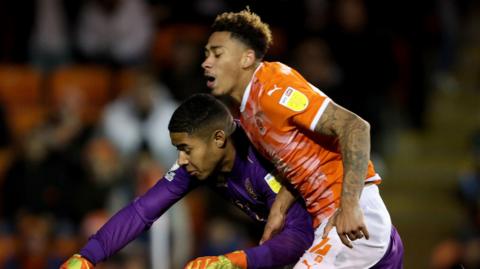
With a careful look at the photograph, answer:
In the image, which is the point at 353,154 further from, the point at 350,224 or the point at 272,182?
the point at 272,182

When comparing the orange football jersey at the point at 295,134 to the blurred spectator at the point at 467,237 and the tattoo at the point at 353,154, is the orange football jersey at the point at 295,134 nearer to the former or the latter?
the tattoo at the point at 353,154

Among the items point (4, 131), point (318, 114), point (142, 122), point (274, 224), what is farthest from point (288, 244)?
point (4, 131)

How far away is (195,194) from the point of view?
9.18m

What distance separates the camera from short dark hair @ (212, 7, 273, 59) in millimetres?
4996

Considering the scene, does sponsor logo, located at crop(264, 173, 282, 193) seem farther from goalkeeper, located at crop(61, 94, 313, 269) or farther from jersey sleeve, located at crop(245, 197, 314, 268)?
jersey sleeve, located at crop(245, 197, 314, 268)

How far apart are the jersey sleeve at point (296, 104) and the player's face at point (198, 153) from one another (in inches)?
14.4

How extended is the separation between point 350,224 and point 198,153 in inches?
34.0

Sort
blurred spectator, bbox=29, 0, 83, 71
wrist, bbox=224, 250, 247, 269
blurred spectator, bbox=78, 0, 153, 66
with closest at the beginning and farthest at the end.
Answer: wrist, bbox=224, 250, 247, 269 → blurred spectator, bbox=78, 0, 153, 66 → blurred spectator, bbox=29, 0, 83, 71

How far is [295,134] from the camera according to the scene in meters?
4.80

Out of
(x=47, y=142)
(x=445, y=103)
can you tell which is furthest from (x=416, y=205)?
(x=47, y=142)

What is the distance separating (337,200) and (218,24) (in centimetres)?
102

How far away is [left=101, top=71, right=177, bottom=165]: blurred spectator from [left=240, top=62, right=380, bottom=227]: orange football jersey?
4.20m

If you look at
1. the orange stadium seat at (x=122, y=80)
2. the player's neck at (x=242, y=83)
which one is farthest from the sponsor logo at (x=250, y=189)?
the orange stadium seat at (x=122, y=80)

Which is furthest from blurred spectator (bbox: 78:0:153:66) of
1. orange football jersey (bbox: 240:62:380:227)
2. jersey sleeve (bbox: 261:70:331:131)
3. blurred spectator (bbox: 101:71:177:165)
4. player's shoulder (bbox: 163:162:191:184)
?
jersey sleeve (bbox: 261:70:331:131)
